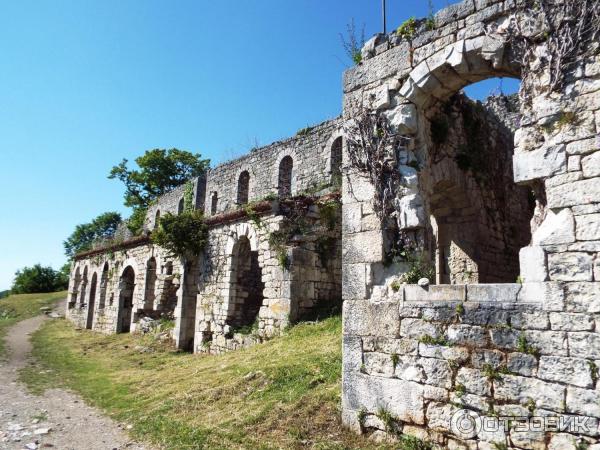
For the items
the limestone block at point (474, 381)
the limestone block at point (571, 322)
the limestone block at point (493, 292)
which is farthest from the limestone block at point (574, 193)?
the limestone block at point (474, 381)

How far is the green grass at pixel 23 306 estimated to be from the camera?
26078 mm

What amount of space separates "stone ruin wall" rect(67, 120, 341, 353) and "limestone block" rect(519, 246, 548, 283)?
623 cm

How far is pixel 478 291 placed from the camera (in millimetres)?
4035

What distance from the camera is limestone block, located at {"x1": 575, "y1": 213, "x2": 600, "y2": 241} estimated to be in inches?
139

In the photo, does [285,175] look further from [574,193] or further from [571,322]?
[571,322]

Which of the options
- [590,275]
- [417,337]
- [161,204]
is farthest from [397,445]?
[161,204]

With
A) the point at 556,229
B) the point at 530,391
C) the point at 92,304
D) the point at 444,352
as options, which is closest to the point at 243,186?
the point at 92,304

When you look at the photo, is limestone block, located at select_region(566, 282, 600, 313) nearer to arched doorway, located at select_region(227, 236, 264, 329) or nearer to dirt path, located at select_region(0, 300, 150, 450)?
dirt path, located at select_region(0, 300, 150, 450)

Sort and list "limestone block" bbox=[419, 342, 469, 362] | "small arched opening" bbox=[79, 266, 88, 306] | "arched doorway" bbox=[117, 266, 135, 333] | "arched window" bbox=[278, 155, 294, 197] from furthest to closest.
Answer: "small arched opening" bbox=[79, 266, 88, 306] → "arched doorway" bbox=[117, 266, 135, 333] → "arched window" bbox=[278, 155, 294, 197] → "limestone block" bbox=[419, 342, 469, 362]

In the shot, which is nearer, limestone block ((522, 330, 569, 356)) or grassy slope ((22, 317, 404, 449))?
limestone block ((522, 330, 569, 356))

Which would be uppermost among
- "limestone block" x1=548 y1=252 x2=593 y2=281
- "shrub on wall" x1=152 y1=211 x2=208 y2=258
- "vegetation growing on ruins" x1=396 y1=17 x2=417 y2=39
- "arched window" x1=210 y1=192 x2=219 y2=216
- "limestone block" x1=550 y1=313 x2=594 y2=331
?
"arched window" x1=210 y1=192 x2=219 y2=216

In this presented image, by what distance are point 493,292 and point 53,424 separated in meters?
6.02

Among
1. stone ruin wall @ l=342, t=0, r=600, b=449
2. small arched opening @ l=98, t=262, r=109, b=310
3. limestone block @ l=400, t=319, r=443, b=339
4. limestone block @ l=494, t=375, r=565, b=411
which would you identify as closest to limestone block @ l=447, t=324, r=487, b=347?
stone ruin wall @ l=342, t=0, r=600, b=449

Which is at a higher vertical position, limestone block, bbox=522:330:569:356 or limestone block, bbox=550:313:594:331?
limestone block, bbox=550:313:594:331
